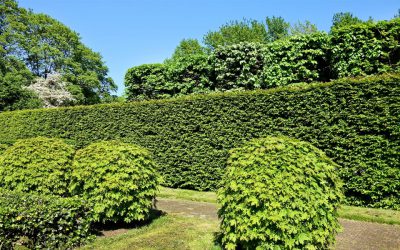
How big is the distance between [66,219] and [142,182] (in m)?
1.63

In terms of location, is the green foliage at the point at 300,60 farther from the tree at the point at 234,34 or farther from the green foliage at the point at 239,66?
the tree at the point at 234,34

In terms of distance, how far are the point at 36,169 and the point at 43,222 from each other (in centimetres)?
225

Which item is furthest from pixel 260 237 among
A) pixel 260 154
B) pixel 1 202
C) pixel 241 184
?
pixel 1 202

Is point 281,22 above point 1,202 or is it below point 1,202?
above

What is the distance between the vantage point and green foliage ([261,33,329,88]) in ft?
40.6

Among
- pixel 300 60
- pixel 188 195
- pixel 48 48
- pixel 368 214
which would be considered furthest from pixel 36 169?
pixel 48 48

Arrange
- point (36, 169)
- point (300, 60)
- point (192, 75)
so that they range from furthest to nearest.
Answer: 1. point (192, 75)
2. point (300, 60)
3. point (36, 169)

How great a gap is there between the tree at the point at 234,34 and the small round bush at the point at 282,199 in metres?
31.5

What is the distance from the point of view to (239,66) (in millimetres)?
14711

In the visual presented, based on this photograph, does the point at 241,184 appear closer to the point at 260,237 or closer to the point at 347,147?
the point at 260,237

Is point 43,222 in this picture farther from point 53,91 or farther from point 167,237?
point 53,91

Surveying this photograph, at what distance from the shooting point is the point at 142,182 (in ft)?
22.7

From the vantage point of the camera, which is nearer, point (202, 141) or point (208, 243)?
point (208, 243)

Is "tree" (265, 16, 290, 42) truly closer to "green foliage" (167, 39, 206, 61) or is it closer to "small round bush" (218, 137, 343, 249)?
"green foliage" (167, 39, 206, 61)
